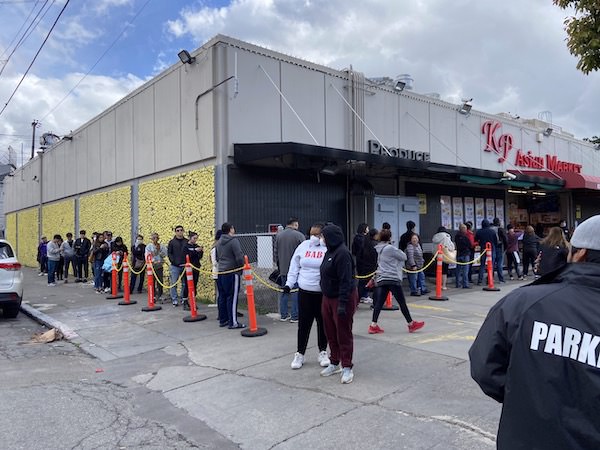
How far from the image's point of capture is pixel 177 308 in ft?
36.8

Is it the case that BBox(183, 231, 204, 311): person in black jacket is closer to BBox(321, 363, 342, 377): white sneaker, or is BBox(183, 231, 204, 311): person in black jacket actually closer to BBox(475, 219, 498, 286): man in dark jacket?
BBox(321, 363, 342, 377): white sneaker

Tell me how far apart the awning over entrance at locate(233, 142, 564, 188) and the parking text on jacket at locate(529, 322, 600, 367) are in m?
8.61

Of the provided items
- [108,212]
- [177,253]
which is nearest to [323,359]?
[177,253]

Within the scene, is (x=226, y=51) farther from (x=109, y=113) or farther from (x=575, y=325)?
(x=575, y=325)

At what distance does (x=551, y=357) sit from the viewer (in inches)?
68.7

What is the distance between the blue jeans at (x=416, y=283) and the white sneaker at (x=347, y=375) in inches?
268

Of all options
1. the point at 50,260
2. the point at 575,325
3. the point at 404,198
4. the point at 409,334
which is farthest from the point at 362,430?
the point at 50,260

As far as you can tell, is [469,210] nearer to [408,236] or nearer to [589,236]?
[408,236]

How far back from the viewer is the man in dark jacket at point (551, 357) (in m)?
1.68

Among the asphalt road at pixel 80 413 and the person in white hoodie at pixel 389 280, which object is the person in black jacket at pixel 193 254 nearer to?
the asphalt road at pixel 80 413

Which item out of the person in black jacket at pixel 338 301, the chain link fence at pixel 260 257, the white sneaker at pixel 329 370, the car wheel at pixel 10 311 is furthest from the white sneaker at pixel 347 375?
the car wheel at pixel 10 311

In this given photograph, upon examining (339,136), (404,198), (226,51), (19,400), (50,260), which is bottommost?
(19,400)

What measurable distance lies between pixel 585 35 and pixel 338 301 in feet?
17.6

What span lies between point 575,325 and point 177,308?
10.4 m
